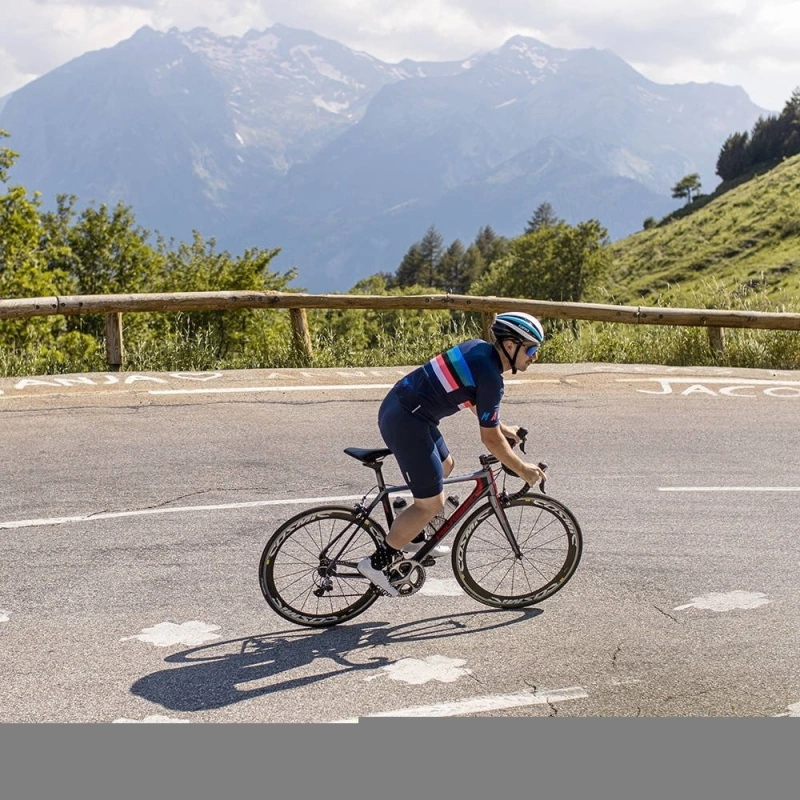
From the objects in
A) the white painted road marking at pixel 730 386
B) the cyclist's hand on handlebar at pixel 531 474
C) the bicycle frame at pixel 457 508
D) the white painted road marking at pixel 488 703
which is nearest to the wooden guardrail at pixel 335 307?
the white painted road marking at pixel 730 386

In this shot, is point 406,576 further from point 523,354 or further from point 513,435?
point 523,354

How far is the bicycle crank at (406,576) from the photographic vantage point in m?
6.00

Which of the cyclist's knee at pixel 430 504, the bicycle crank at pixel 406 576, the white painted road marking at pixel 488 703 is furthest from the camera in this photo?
the bicycle crank at pixel 406 576

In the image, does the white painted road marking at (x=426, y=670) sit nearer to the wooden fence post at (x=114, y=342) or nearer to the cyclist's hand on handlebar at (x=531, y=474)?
the cyclist's hand on handlebar at (x=531, y=474)

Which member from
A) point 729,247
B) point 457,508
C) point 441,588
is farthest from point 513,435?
point 729,247

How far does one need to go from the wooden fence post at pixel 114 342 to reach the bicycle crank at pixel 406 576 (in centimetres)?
804

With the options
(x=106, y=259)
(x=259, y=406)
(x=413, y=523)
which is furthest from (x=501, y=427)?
(x=106, y=259)

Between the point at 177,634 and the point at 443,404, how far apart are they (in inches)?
80.6

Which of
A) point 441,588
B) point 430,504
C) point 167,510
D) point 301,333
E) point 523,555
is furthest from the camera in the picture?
point 301,333

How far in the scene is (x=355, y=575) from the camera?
6121 millimetres

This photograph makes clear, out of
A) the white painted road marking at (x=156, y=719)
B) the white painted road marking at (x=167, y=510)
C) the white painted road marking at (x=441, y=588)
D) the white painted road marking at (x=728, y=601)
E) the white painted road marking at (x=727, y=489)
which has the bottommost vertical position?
the white painted road marking at (x=728, y=601)

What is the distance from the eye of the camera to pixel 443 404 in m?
5.77

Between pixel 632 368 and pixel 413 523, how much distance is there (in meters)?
8.77

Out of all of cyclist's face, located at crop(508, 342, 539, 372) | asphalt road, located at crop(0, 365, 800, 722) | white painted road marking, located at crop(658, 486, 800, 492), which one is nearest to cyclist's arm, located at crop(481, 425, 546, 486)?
cyclist's face, located at crop(508, 342, 539, 372)
